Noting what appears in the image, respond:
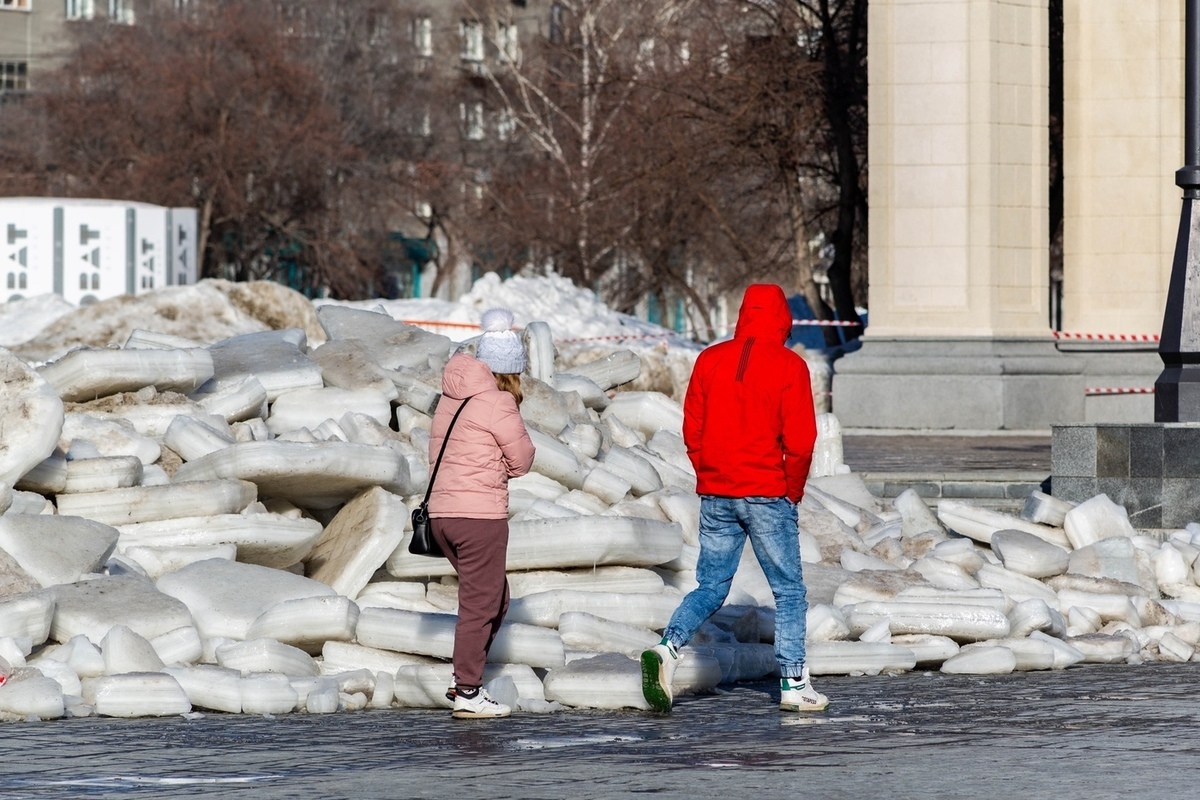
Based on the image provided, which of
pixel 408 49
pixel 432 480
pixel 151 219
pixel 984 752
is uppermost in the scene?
pixel 408 49

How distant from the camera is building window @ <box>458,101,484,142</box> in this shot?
5786 centimetres

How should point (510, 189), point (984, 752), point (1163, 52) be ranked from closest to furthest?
point (984, 752), point (1163, 52), point (510, 189)

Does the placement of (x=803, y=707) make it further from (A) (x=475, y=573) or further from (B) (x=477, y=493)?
(B) (x=477, y=493)

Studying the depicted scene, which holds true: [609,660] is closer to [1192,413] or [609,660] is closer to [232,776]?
[232,776]

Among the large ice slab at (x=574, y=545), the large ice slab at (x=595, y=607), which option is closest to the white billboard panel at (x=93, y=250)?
the large ice slab at (x=574, y=545)

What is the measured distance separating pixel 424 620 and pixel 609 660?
2.56ft

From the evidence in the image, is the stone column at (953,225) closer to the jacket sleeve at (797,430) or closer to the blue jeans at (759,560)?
the blue jeans at (759,560)

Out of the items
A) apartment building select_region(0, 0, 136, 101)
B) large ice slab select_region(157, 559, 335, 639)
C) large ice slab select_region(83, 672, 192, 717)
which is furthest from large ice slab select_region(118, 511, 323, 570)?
apartment building select_region(0, 0, 136, 101)

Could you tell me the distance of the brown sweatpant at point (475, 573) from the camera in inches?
320

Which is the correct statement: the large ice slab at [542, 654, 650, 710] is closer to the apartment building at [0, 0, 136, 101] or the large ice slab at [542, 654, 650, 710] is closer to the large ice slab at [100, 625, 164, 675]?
the large ice slab at [100, 625, 164, 675]

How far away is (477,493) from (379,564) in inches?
77.2

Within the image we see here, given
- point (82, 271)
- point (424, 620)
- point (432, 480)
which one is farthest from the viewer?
point (82, 271)

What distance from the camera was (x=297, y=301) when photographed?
26.5 metres

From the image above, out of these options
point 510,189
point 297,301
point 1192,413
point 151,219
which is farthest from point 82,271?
point 1192,413
